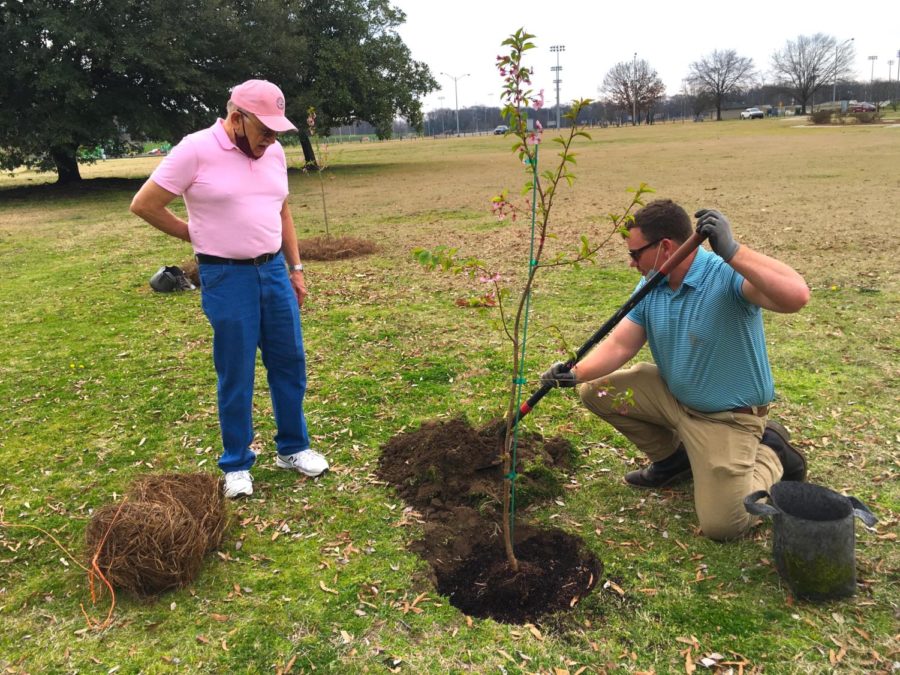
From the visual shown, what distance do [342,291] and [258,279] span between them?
4967mm

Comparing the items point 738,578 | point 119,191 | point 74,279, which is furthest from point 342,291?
point 119,191

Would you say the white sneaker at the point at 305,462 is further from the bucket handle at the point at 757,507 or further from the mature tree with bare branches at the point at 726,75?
the mature tree with bare branches at the point at 726,75

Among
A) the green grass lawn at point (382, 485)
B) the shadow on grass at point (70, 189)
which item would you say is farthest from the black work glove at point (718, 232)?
the shadow on grass at point (70, 189)

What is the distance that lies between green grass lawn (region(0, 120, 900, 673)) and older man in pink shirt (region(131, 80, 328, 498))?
596 millimetres

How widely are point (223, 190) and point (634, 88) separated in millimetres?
99154

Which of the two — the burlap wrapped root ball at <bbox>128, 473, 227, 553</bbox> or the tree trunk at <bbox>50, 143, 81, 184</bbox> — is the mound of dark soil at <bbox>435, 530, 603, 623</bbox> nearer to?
the burlap wrapped root ball at <bbox>128, 473, 227, 553</bbox>

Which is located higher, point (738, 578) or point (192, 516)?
point (192, 516)

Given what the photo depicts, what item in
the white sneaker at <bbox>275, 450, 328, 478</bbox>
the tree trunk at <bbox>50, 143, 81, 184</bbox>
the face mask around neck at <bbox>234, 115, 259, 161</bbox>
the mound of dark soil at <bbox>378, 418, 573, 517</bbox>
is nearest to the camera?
the face mask around neck at <bbox>234, 115, 259, 161</bbox>

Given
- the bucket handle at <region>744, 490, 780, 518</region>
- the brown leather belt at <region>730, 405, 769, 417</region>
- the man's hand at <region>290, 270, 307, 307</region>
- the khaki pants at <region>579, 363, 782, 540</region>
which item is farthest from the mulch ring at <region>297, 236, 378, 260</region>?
the bucket handle at <region>744, 490, 780, 518</region>

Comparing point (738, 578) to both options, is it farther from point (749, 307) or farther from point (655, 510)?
point (749, 307)

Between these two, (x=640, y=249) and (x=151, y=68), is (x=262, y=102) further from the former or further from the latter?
(x=151, y=68)

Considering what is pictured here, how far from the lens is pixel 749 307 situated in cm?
299

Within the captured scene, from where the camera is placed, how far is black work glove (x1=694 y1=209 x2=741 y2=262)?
103 inches

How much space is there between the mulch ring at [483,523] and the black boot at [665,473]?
419 mm
